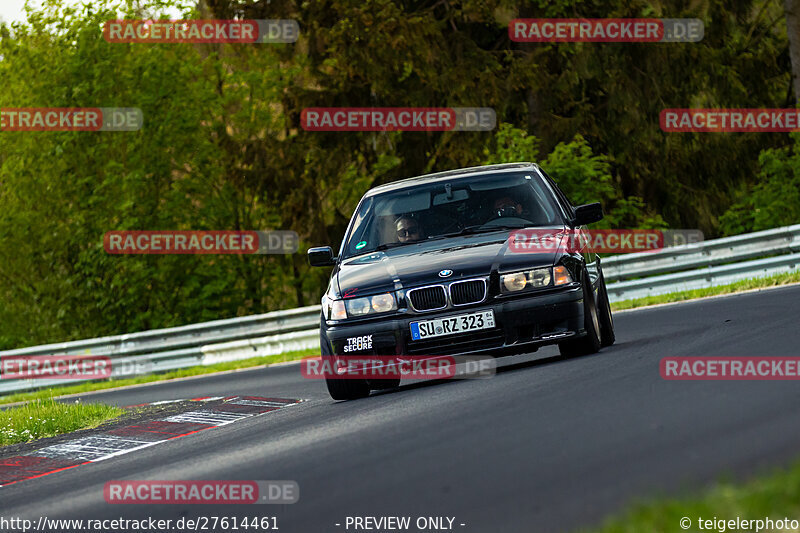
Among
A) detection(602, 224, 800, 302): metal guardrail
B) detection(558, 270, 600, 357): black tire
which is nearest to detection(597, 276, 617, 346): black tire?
detection(558, 270, 600, 357): black tire

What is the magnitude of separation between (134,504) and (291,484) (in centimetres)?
100

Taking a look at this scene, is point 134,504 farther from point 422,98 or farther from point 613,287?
point 422,98

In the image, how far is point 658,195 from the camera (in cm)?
3250

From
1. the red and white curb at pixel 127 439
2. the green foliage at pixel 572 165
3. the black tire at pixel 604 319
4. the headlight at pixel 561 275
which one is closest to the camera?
the headlight at pixel 561 275

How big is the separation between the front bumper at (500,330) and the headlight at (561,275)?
0.19ft

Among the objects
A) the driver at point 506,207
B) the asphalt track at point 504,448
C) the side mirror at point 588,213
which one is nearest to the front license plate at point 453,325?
the asphalt track at point 504,448

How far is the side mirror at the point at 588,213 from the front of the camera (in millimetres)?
10211

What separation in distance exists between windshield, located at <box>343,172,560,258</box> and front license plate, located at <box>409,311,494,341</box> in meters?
1.22

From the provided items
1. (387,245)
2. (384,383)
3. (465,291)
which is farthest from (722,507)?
(387,245)

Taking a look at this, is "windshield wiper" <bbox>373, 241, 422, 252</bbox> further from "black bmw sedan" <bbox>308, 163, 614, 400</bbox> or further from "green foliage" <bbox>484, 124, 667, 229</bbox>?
"green foliage" <bbox>484, 124, 667, 229</bbox>

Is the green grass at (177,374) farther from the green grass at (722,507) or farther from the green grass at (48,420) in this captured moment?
the green grass at (722,507)

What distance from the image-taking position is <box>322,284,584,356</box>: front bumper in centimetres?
900

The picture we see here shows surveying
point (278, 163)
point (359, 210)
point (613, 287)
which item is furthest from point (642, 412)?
point (278, 163)

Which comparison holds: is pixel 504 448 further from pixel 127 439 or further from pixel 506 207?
pixel 127 439
